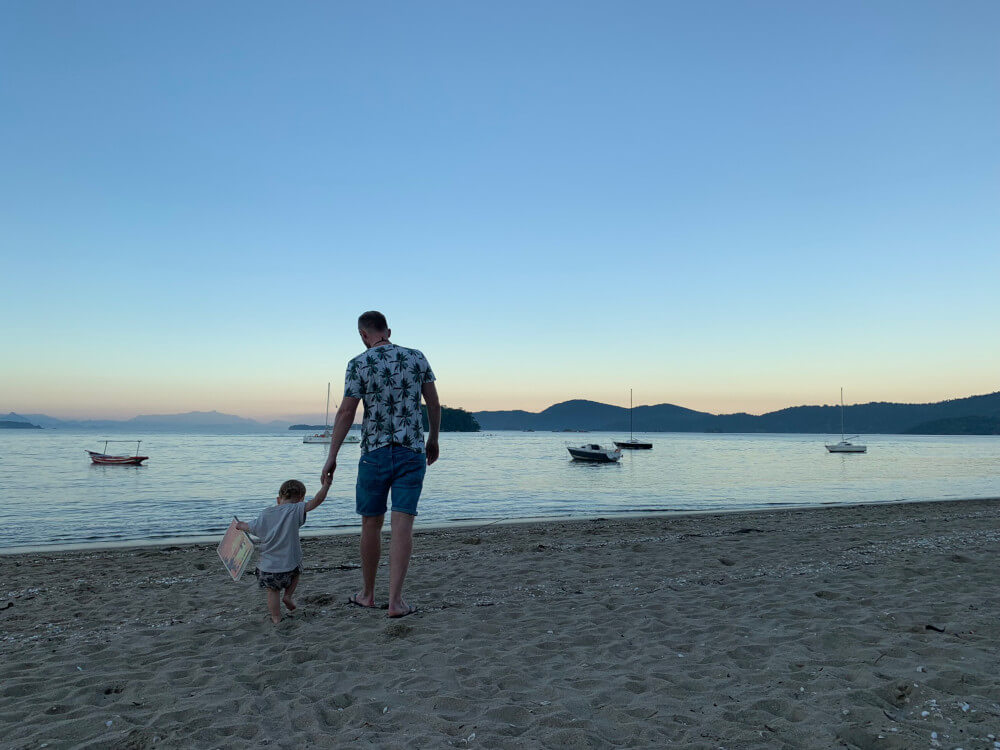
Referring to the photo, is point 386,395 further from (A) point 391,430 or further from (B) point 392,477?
(B) point 392,477

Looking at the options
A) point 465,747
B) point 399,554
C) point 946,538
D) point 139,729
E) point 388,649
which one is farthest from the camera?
point 946,538

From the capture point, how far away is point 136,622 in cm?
514

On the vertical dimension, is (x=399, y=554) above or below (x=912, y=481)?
above

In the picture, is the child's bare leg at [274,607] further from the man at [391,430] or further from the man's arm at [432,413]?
the man's arm at [432,413]

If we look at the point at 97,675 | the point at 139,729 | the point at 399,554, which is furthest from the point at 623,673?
the point at 97,675

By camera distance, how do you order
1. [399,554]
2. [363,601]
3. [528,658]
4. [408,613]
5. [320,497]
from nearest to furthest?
1. [528,658]
2. [320,497]
3. [399,554]
4. [408,613]
5. [363,601]

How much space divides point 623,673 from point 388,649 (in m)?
1.59

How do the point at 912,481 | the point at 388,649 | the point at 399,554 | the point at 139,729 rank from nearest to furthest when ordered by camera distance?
the point at 139,729, the point at 388,649, the point at 399,554, the point at 912,481

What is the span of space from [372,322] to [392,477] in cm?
127

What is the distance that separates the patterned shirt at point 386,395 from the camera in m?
4.74

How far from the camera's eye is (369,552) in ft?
16.5

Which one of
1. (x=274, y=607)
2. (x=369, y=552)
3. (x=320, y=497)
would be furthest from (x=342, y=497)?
(x=320, y=497)

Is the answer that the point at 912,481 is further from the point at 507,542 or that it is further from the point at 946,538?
the point at 507,542

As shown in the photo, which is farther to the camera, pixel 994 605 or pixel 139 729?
pixel 994 605
